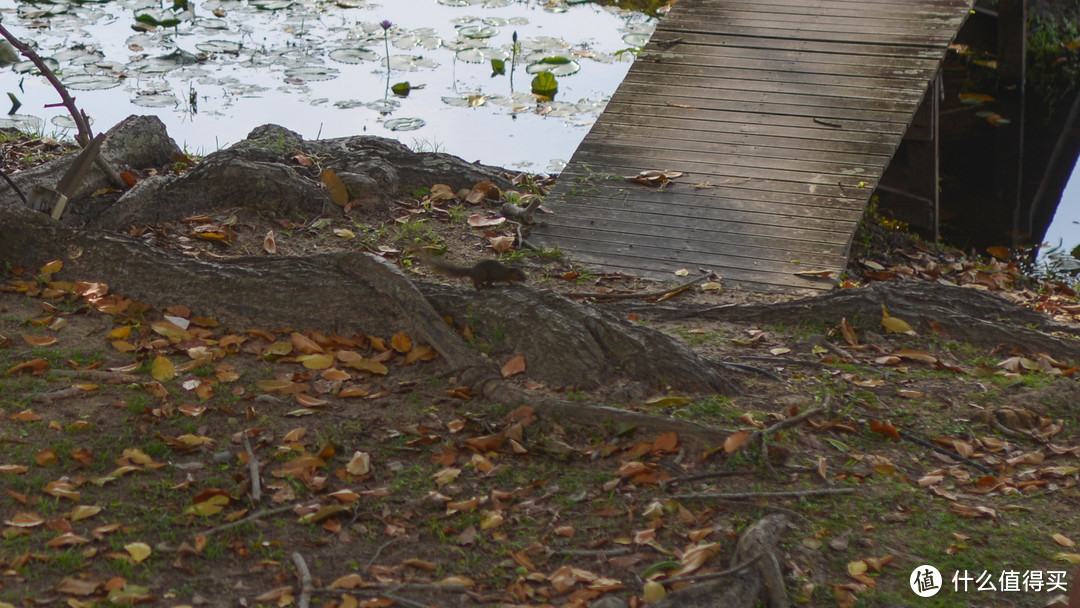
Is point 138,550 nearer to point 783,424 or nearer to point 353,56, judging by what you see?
point 783,424

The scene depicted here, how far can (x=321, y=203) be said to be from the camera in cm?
524

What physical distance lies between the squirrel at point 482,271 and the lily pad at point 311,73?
17.9 feet

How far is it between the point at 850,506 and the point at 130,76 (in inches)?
292

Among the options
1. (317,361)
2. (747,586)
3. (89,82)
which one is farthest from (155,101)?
(747,586)

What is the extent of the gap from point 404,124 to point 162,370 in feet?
15.3

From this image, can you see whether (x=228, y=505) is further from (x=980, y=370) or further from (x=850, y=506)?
(x=980, y=370)

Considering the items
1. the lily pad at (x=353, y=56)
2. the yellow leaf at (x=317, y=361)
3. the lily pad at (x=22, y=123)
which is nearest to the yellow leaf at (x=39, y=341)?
the yellow leaf at (x=317, y=361)

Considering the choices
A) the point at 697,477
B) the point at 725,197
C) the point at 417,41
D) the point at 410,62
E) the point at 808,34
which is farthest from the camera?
the point at 417,41

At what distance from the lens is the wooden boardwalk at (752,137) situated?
17.3ft

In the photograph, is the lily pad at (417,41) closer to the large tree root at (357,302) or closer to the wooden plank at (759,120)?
the wooden plank at (759,120)

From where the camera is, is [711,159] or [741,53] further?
[741,53]

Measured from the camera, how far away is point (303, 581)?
2525 mm

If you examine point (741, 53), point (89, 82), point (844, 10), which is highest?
point (844, 10)

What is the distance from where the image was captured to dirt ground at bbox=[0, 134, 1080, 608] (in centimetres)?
259
